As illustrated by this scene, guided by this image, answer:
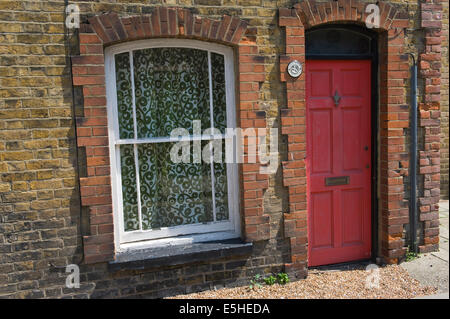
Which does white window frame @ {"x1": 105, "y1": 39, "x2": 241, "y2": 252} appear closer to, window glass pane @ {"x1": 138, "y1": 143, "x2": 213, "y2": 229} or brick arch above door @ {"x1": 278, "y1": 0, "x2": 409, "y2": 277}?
window glass pane @ {"x1": 138, "y1": 143, "x2": 213, "y2": 229}

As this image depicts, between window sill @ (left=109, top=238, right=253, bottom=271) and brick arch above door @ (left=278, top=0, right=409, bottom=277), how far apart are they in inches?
24.3

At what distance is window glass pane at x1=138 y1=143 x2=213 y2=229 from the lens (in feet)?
12.6

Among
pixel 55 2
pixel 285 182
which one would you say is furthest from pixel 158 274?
pixel 55 2

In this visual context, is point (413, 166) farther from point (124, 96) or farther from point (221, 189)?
point (124, 96)

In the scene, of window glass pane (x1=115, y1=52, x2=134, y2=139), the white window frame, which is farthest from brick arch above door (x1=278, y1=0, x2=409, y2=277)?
window glass pane (x1=115, y1=52, x2=134, y2=139)

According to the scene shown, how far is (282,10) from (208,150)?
1.62 metres

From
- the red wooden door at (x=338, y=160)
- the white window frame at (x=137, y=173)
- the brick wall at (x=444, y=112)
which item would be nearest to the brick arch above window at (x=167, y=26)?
the white window frame at (x=137, y=173)

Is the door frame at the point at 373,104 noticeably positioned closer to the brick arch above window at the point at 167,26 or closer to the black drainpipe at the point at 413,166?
the black drainpipe at the point at 413,166

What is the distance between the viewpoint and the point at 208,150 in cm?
398

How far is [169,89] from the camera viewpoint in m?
3.85

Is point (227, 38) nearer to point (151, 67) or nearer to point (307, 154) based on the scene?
point (151, 67)

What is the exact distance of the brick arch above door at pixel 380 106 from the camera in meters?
3.93

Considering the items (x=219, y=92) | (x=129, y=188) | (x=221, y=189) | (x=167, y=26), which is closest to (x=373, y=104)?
(x=219, y=92)

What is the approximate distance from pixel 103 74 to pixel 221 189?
166cm
